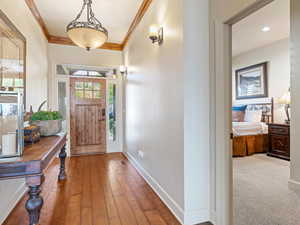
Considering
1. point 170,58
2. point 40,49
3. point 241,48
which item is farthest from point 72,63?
point 241,48

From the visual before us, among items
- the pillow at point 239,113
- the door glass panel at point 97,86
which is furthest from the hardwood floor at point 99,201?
the pillow at point 239,113

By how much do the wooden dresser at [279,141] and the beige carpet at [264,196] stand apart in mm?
382

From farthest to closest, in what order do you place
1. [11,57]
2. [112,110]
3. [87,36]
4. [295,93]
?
[112,110] → [295,93] → [87,36] → [11,57]

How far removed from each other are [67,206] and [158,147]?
1309mm

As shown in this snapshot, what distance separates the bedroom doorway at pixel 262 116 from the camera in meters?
2.09

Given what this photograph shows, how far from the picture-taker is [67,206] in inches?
79.0

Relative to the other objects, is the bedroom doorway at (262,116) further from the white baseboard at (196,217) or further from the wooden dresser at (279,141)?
the white baseboard at (196,217)

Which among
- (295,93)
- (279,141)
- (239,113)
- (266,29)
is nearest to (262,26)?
(266,29)

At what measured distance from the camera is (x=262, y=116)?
464 centimetres

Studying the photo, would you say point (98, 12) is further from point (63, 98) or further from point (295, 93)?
point (295, 93)

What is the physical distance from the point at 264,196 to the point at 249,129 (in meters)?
2.28

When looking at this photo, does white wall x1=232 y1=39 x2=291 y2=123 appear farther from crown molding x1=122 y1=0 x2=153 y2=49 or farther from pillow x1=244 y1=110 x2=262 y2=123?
crown molding x1=122 y1=0 x2=153 y2=49

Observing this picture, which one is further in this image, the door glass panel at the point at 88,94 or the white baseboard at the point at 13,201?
the door glass panel at the point at 88,94

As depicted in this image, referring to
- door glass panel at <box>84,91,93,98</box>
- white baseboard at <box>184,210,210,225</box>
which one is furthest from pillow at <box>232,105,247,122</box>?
door glass panel at <box>84,91,93,98</box>
